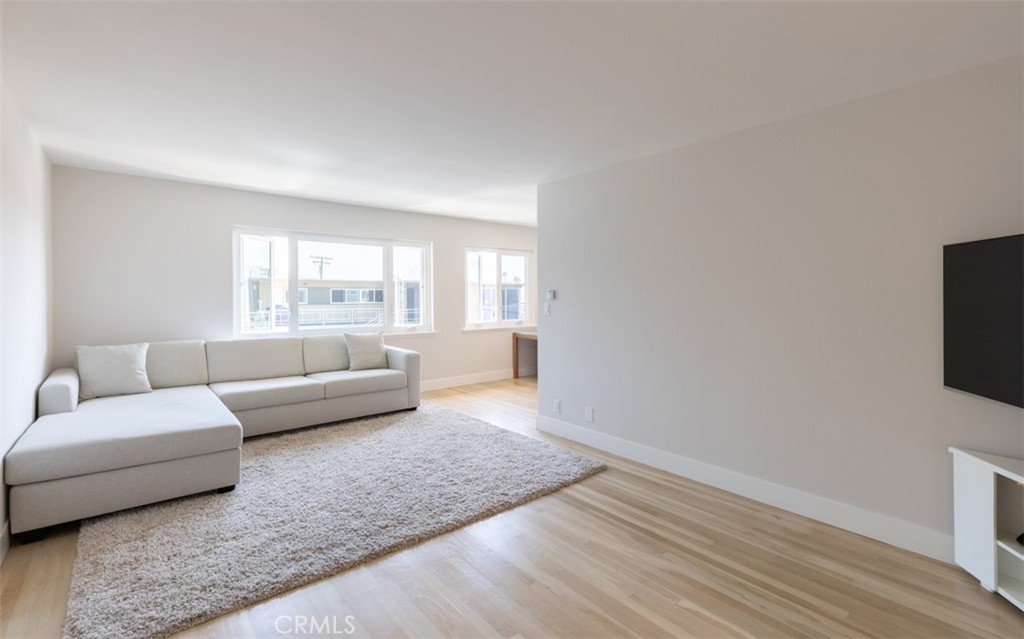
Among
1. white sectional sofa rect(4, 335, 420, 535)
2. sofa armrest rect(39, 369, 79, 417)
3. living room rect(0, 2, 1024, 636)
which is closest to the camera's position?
living room rect(0, 2, 1024, 636)

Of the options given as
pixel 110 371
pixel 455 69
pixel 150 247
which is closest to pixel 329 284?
pixel 150 247

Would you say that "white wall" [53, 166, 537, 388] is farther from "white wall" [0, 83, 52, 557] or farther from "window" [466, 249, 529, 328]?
"window" [466, 249, 529, 328]

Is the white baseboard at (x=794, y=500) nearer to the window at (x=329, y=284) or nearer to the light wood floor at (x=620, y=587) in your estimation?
the light wood floor at (x=620, y=587)

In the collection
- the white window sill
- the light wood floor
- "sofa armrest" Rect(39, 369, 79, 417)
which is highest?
the white window sill

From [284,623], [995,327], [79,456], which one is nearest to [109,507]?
[79,456]

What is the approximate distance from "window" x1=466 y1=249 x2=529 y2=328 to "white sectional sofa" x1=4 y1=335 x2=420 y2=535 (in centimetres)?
188

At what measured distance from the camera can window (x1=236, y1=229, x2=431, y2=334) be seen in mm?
4863

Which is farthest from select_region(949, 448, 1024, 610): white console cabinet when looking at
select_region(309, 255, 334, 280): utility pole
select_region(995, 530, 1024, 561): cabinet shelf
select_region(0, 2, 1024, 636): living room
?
select_region(309, 255, 334, 280): utility pole

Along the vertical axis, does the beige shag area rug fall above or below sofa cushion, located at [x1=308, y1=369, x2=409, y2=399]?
below

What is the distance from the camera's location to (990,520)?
6.13ft

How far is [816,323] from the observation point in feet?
8.43

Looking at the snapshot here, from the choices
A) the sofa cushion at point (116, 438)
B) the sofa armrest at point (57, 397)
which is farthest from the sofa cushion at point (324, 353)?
the sofa armrest at point (57, 397)

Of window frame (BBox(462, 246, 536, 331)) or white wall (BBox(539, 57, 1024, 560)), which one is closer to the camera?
white wall (BBox(539, 57, 1024, 560))

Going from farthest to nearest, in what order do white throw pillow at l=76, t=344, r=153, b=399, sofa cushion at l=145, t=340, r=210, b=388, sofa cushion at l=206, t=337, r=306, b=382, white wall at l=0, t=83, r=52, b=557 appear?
sofa cushion at l=206, t=337, r=306, b=382 < sofa cushion at l=145, t=340, r=210, b=388 < white throw pillow at l=76, t=344, r=153, b=399 < white wall at l=0, t=83, r=52, b=557
